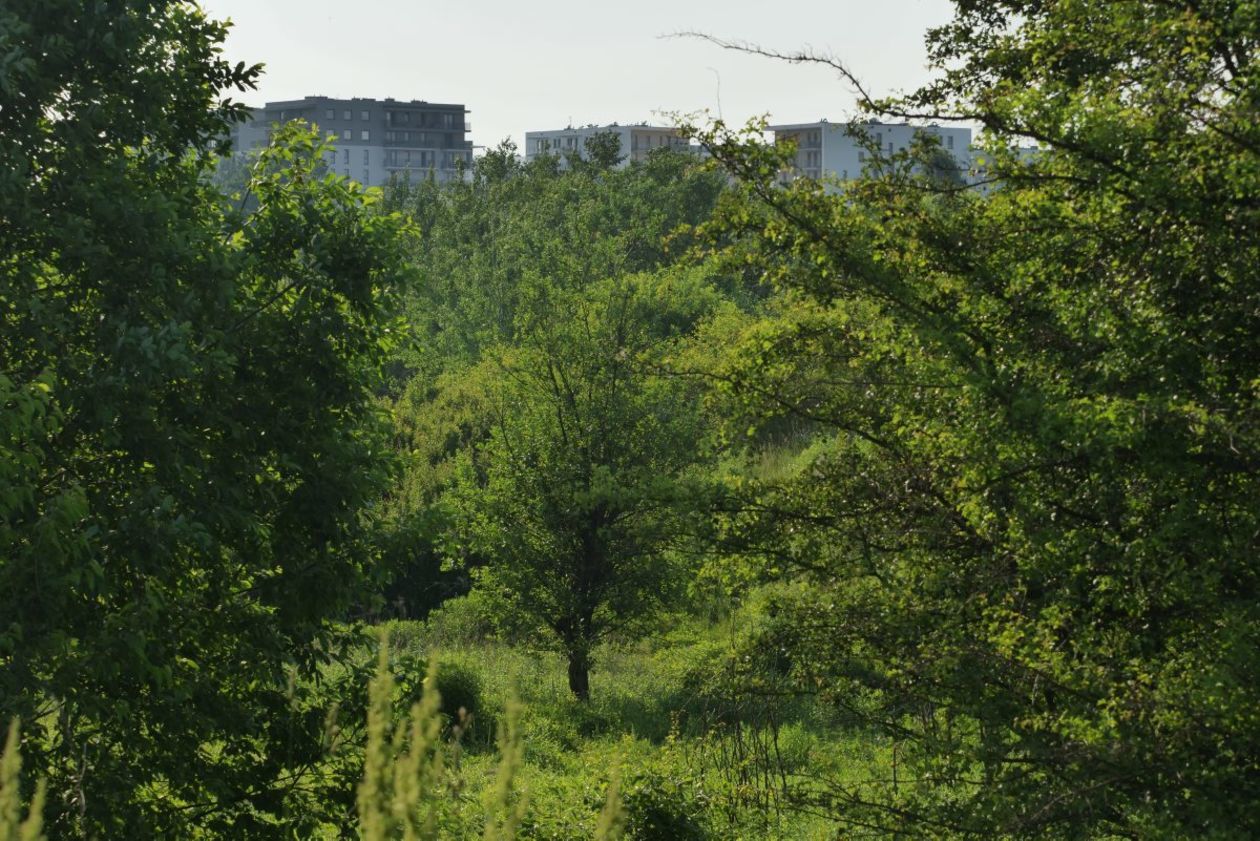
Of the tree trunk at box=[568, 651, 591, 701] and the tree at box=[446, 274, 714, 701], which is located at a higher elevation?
the tree at box=[446, 274, 714, 701]

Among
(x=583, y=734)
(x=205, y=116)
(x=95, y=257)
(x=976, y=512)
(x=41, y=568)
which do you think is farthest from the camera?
(x=583, y=734)

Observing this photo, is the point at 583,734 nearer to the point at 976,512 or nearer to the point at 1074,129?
the point at 976,512

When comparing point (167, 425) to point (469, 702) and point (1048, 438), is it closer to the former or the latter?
point (1048, 438)

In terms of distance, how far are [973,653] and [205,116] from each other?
23.0 feet

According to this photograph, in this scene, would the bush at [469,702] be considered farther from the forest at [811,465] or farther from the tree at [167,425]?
the tree at [167,425]

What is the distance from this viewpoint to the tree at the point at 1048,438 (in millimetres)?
7004

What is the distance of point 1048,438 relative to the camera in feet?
23.9

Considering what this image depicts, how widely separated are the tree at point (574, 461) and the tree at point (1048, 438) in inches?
409

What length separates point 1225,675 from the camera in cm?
643

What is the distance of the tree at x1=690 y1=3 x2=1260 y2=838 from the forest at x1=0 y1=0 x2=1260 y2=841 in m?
0.03

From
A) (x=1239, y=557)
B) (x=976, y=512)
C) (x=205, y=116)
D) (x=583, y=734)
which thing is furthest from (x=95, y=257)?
(x=583, y=734)

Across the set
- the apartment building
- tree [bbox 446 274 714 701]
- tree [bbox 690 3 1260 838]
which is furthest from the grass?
the apartment building

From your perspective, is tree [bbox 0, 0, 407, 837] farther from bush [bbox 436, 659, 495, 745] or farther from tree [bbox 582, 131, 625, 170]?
tree [bbox 582, 131, 625, 170]

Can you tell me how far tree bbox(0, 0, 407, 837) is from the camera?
8039 mm
